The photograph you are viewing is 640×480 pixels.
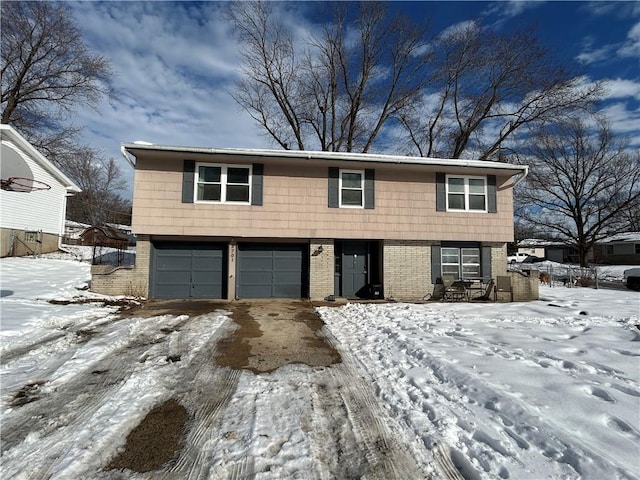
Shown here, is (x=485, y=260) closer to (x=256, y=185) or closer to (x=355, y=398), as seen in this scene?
(x=256, y=185)

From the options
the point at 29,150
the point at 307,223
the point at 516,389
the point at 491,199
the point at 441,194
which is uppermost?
the point at 29,150

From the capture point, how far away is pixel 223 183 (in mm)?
10102

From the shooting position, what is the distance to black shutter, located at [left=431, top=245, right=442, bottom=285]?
10.9m

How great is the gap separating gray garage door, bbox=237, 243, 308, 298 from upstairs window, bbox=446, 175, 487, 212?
205 inches

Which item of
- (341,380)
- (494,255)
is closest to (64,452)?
(341,380)

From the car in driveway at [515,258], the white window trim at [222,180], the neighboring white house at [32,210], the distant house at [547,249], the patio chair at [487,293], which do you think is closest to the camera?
the white window trim at [222,180]

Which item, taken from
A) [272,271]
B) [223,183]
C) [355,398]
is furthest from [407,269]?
[355,398]

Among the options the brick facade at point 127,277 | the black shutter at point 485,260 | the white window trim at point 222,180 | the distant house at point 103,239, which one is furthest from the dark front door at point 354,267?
the distant house at point 103,239

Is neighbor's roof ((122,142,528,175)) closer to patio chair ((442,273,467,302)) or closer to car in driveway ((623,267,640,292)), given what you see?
patio chair ((442,273,467,302))

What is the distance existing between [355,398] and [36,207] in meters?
19.4

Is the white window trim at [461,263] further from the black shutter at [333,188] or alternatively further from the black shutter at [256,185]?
the black shutter at [256,185]

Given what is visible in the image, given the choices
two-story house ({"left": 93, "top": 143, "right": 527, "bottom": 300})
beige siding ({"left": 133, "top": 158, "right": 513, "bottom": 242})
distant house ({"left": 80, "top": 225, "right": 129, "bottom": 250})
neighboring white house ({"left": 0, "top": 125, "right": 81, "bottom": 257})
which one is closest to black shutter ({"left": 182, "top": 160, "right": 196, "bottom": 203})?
two-story house ({"left": 93, "top": 143, "right": 527, "bottom": 300})

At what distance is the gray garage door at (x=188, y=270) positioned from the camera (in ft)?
33.2

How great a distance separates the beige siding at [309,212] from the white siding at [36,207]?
29.2 feet
